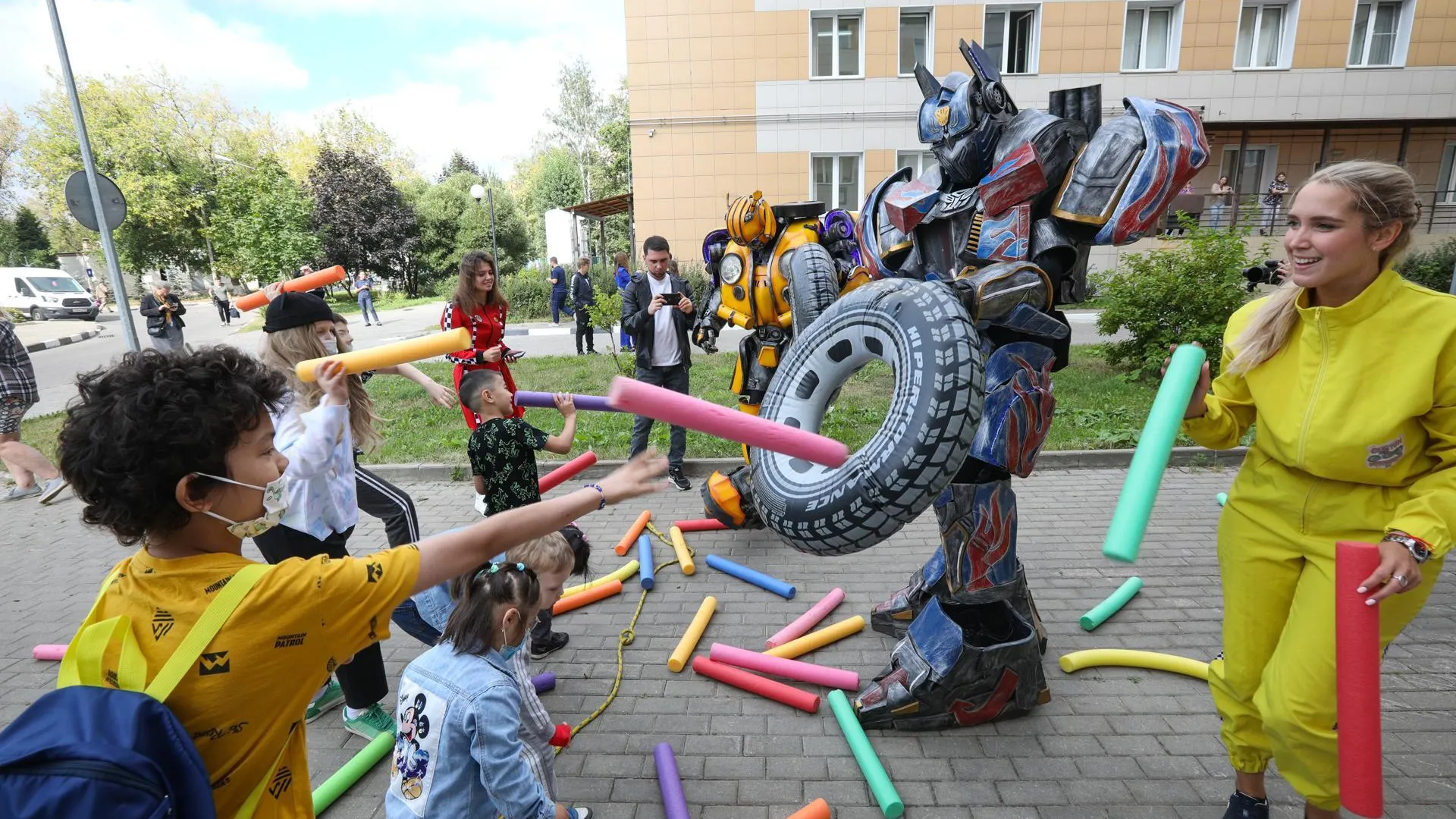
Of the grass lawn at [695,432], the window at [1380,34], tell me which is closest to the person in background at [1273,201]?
the window at [1380,34]

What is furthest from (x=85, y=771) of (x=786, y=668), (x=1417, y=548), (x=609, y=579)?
(x=609, y=579)

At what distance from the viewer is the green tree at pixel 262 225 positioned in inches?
955

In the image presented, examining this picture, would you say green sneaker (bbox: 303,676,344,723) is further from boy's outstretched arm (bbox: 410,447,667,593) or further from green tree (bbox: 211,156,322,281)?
green tree (bbox: 211,156,322,281)

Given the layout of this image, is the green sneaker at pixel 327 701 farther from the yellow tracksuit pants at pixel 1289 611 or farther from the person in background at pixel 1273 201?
the person in background at pixel 1273 201

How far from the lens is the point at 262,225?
24297mm

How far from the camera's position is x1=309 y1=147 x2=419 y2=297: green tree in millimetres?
30734

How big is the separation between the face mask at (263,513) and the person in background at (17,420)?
20.0 feet

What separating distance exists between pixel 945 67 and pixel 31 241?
178 ft

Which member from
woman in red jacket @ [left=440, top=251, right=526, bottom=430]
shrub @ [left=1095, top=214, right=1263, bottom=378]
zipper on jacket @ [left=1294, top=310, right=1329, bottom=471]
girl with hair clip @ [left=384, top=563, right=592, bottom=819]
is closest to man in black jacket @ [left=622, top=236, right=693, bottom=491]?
woman in red jacket @ [left=440, top=251, right=526, bottom=430]

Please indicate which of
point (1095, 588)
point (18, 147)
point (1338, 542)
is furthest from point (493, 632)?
point (18, 147)

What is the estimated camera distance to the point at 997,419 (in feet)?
9.09

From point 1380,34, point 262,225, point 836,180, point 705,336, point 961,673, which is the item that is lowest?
point 961,673

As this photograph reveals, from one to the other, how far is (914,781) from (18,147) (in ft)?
173

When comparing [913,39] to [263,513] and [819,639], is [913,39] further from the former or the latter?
[263,513]
